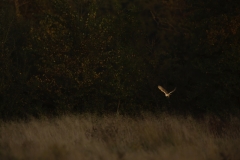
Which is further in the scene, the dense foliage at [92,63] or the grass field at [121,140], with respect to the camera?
the dense foliage at [92,63]

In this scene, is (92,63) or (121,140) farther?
(92,63)

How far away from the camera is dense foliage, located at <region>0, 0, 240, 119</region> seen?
64.2 feet

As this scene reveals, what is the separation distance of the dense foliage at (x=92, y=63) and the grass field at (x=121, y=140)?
7.49 meters

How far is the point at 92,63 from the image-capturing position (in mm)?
20391

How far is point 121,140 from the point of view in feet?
33.2

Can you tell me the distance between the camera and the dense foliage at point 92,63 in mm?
19562

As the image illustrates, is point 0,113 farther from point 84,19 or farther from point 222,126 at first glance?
point 222,126

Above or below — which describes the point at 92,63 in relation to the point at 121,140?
above

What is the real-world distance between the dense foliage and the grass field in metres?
7.49

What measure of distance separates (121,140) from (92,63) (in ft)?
34.6

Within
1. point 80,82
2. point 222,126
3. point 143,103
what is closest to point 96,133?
point 222,126

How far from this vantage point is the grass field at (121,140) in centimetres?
866

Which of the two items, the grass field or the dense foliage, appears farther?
the dense foliage

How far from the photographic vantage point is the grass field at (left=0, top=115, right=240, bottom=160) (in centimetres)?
866
